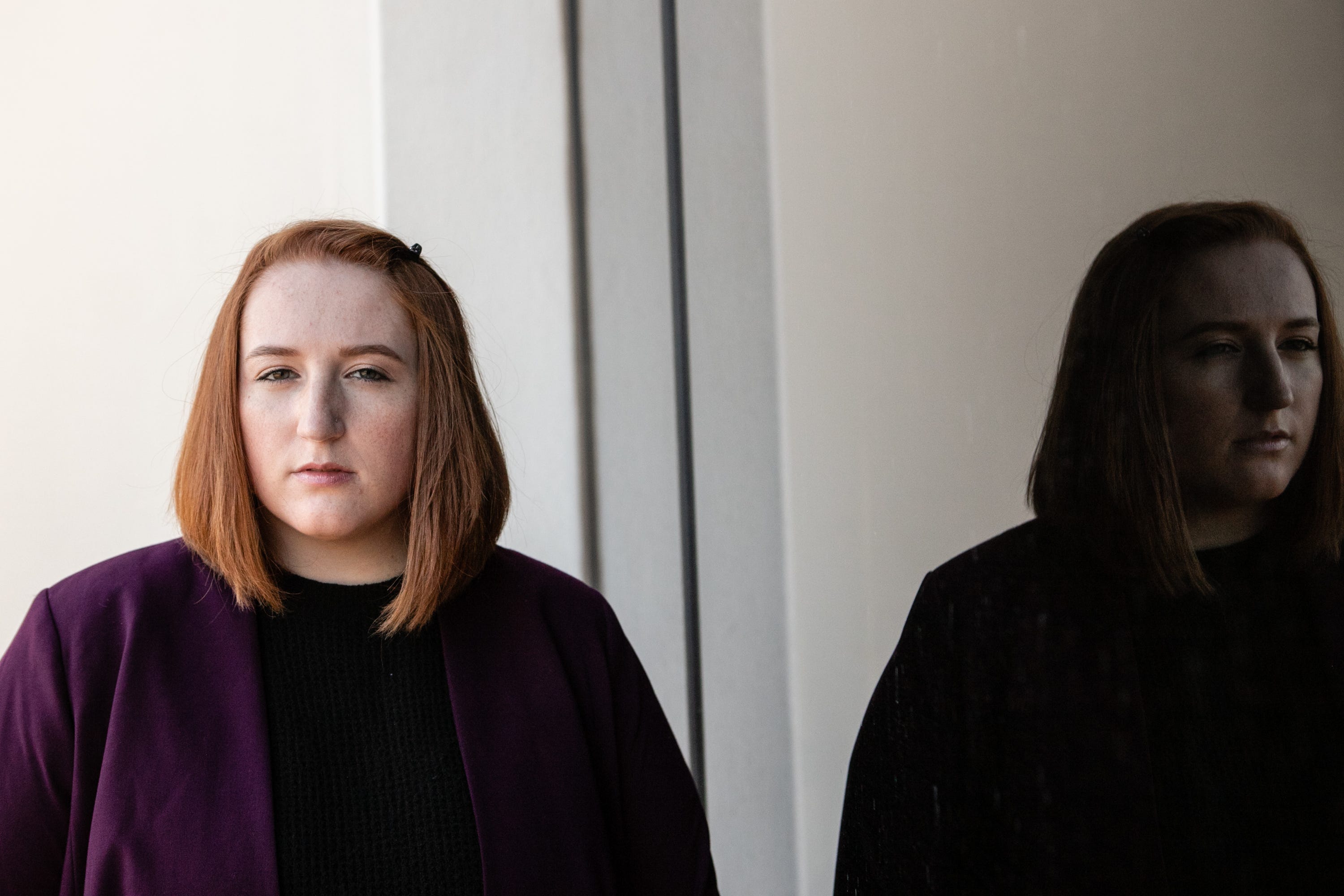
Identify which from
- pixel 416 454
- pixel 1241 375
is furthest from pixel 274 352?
pixel 1241 375

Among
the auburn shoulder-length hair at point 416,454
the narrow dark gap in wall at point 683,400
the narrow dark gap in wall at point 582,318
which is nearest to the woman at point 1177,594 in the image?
the auburn shoulder-length hair at point 416,454

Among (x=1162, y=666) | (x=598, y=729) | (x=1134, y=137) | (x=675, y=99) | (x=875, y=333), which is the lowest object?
(x=598, y=729)

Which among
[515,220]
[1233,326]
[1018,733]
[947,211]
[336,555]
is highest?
[515,220]

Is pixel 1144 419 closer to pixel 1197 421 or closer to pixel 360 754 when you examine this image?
pixel 1197 421

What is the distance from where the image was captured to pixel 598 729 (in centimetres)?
145

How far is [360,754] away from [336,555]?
10.4 inches

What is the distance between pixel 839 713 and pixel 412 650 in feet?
1.87

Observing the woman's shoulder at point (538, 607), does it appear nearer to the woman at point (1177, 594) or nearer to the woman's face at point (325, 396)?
the woman's face at point (325, 396)

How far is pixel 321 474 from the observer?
1.30 m

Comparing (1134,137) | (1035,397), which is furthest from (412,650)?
(1134,137)

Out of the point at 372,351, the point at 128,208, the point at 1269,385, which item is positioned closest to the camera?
the point at 1269,385

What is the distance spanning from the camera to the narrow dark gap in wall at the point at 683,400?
6.91 feet

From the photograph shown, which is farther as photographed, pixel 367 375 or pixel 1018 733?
pixel 367 375

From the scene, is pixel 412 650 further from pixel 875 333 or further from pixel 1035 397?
pixel 1035 397
